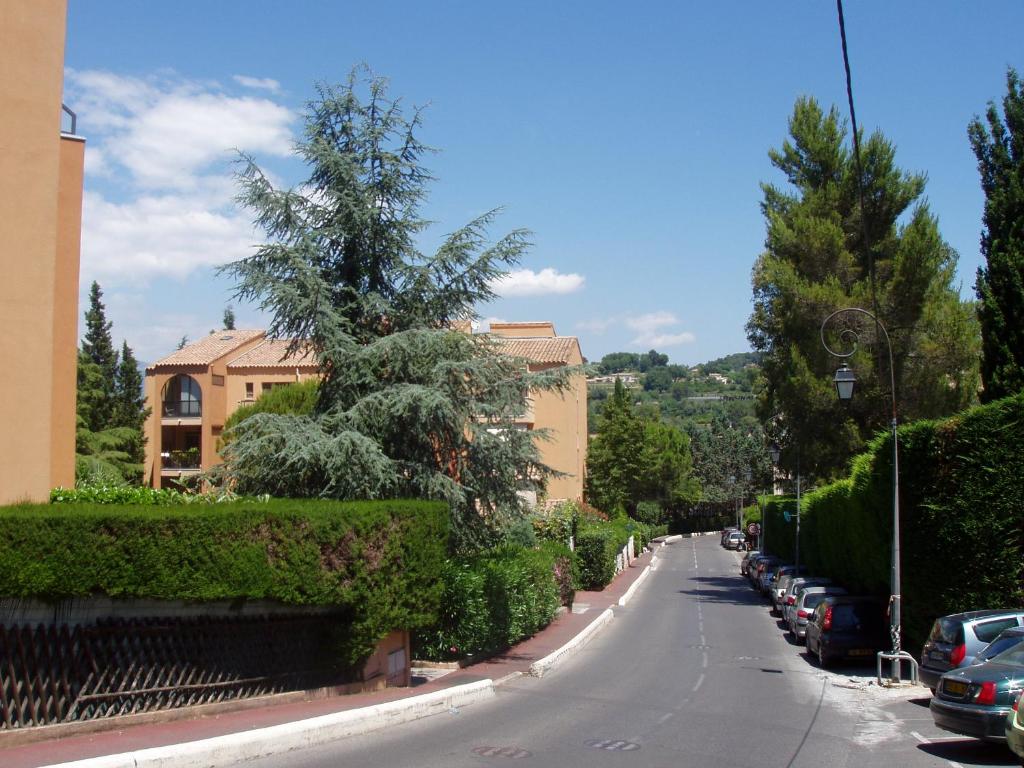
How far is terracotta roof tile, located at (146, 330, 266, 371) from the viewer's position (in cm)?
4994

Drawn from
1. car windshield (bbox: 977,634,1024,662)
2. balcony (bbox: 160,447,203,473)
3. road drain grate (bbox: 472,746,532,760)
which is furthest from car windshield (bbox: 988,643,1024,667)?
balcony (bbox: 160,447,203,473)

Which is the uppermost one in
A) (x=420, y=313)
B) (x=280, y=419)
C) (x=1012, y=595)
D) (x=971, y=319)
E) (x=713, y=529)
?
(x=971, y=319)

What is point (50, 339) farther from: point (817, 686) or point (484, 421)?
point (817, 686)

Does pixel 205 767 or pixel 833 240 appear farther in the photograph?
pixel 833 240

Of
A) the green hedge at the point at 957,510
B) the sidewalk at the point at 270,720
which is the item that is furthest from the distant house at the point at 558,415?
the sidewalk at the point at 270,720

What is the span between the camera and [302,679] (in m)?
13.2

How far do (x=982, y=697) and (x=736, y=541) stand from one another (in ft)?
232

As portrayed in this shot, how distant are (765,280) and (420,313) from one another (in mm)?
23961

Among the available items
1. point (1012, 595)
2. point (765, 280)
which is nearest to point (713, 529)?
point (765, 280)

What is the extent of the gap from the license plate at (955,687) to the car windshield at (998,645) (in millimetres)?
1881

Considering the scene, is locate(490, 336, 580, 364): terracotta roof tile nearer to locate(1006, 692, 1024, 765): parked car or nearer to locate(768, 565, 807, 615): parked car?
locate(768, 565, 807, 615): parked car

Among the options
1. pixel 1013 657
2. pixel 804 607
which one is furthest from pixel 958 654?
pixel 804 607

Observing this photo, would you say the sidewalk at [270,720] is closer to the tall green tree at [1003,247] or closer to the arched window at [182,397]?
the tall green tree at [1003,247]

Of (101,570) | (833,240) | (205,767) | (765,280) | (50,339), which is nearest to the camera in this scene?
(205,767)
